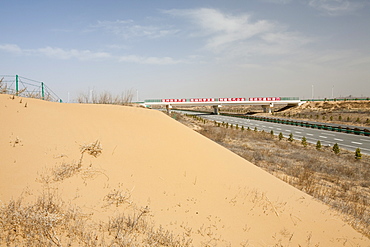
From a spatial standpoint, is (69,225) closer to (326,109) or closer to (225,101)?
(225,101)

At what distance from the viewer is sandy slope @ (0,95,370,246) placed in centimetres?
497

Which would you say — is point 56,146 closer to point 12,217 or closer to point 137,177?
point 137,177

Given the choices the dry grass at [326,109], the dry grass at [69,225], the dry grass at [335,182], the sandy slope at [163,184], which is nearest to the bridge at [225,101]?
the dry grass at [326,109]

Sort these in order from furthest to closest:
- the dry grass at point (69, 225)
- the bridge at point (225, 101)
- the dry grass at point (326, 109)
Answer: the bridge at point (225, 101), the dry grass at point (326, 109), the dry grass at point (69, 225)

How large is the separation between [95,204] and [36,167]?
1879mm

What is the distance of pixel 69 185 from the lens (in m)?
5.16

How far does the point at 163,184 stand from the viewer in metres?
6.15

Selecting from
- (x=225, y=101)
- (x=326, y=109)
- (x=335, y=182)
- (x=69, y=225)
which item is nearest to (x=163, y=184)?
(x=69, y=225)

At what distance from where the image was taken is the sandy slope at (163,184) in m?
4.97

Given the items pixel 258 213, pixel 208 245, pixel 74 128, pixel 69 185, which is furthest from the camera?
pixel 74 128

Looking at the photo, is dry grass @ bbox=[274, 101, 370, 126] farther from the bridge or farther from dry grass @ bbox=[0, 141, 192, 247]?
dry grass @ bbox=[0, 141, 192, 247]

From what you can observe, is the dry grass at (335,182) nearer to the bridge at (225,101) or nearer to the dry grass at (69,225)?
the dry grass at (69,225)

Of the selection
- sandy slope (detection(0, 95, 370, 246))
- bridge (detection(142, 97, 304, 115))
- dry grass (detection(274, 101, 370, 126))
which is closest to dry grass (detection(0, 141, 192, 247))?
sandy slope (detection(0, 95, 370, 246))

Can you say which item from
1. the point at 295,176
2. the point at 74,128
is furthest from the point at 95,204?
the point at 295,176
